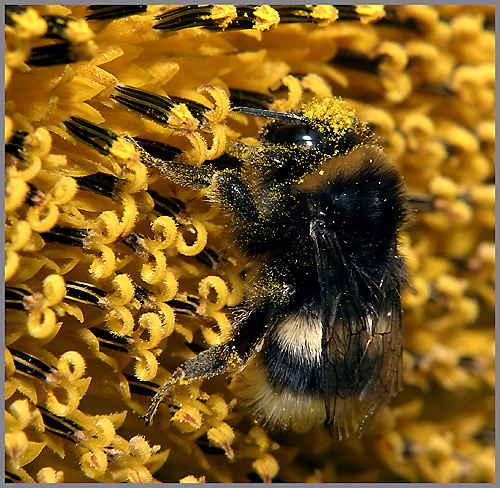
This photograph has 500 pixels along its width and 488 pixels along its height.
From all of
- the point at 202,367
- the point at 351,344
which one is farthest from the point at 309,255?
the point at 202,367

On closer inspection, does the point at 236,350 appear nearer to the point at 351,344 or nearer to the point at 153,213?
the point at 351,344

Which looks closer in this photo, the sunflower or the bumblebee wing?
the sunflower

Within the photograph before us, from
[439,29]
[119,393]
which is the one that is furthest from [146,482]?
[439,29]

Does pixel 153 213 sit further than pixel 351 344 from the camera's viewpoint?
Yes

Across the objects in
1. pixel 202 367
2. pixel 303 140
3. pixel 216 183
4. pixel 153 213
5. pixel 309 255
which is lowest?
pixel 202 367

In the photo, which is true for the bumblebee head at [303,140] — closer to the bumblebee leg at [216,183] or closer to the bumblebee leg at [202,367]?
the bumblebee leg at [216,183]

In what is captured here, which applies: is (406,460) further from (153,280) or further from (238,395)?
(153,280)

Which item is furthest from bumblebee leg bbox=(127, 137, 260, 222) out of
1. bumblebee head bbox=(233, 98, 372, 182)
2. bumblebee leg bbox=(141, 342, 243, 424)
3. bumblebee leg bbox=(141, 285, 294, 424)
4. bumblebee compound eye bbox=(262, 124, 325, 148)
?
bumblebee leg bbox=(141, 342, 243, 424)

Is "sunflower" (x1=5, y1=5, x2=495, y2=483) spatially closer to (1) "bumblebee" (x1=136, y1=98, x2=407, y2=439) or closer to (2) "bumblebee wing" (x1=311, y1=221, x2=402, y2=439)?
(1) "bumblebee" (x1=136, y1=98, x2=407, y2=439)
